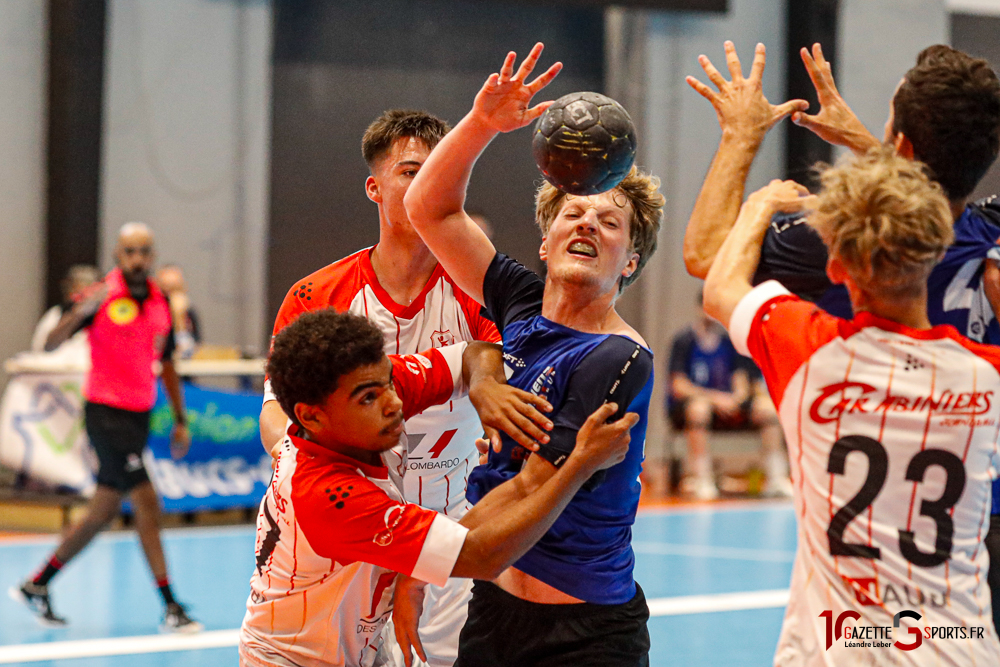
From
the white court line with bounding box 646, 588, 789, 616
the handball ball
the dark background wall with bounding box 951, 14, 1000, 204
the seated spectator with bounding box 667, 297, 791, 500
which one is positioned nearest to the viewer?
the handball ball

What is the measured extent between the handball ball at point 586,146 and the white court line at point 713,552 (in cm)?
626

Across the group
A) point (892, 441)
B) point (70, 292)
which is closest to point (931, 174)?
point (892, 441)

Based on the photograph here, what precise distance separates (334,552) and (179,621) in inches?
161

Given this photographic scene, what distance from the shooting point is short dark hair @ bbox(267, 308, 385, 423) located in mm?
2551

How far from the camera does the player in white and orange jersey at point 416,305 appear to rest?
3.67m

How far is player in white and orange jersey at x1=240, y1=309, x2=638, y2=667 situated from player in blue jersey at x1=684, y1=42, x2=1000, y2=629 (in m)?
0.52

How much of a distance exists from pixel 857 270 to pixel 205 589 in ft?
20.4

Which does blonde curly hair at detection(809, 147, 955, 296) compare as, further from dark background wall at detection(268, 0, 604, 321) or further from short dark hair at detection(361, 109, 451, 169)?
dark background wall at detection(268, 0, 604, 321)

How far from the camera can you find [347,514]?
99.6 inches

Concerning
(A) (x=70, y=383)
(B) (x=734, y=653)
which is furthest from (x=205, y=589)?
(B) (x=734, y=653)

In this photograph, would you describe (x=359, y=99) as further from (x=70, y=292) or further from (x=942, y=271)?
(x=942, y=271)

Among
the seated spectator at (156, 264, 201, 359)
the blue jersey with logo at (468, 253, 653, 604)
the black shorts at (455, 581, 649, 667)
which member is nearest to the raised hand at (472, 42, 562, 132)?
the blue jersey with logo at (468, 253, 653, 604)

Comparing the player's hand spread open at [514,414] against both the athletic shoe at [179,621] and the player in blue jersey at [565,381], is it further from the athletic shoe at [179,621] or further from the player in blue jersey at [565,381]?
the athletic shoe at [179,621]

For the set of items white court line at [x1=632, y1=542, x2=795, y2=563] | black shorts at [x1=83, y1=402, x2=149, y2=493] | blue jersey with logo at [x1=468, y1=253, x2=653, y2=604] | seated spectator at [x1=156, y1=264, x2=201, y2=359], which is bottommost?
white court line at [x1=632, y1=542, x2=795, y2=563]
